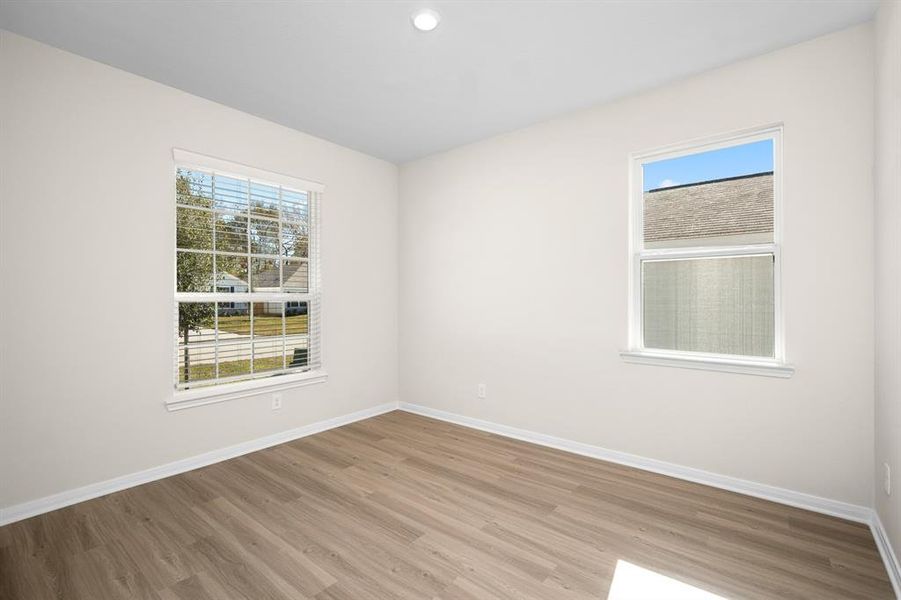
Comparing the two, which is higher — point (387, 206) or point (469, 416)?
point (387, 206)

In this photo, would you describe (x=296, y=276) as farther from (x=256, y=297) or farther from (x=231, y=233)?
(x=231, y=233)

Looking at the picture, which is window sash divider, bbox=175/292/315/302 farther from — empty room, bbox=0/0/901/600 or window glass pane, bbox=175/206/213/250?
window glass pane, bbox=175/206/213/250

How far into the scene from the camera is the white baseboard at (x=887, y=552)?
5.91 ft

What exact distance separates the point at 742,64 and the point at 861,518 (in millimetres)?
2736

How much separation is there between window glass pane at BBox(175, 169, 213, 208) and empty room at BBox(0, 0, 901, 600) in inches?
0.8

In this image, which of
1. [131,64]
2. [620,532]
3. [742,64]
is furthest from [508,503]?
[131,64]

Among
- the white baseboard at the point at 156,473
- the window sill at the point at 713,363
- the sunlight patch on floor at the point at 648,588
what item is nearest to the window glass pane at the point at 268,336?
the white baseboard at the point at 156,473

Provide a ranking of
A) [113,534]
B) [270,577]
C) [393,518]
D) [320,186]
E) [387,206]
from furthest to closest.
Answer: [387,206] → [320,186] → [393,518] → [113,534] → [270,577]

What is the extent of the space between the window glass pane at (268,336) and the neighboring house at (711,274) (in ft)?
9.91

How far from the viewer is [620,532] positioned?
2273 mm

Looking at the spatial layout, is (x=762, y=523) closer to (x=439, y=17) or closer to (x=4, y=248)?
(x=439, y=17)

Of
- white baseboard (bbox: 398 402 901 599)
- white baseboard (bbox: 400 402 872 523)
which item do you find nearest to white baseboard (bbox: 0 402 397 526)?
white baseboard (bbox: 400 402 872 523)

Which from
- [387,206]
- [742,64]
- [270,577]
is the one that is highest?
[742,64]

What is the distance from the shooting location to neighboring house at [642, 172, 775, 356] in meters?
2.71
